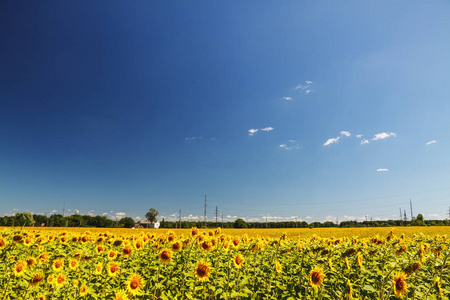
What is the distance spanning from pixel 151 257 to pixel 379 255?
5721 millimetres

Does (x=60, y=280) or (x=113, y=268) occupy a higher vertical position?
(x=113, y=268)

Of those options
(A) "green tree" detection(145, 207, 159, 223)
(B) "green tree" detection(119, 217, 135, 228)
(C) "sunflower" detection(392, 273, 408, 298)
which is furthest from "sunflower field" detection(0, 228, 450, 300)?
(A) "green tree" detection(145, 207, 159, 223)

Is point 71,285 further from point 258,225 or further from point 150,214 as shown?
point 150,214

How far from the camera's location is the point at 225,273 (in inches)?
175

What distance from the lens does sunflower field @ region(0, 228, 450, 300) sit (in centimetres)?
379

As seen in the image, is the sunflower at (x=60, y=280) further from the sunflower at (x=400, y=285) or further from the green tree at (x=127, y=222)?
the green tree at (x=127, y=222)

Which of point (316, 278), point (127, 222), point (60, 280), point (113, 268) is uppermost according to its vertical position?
point (316, 278)

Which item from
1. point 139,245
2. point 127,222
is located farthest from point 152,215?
point 139,245

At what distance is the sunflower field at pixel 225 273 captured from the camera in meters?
3.79

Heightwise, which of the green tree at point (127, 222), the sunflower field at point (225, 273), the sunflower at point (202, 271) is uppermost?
the sunflower at point (202, 271)

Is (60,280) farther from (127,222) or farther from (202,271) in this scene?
(127,222)

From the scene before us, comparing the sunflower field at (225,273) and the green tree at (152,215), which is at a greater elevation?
the sunflower field at (225,273)

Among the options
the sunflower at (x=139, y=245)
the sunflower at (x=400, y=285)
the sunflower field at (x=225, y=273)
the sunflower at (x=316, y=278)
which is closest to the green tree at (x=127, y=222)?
the sunflower field at (x=225, y=273)

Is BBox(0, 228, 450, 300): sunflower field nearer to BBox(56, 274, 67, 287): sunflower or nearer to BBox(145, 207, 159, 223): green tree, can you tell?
BBox(56, 274, 67, 287): sunflower
